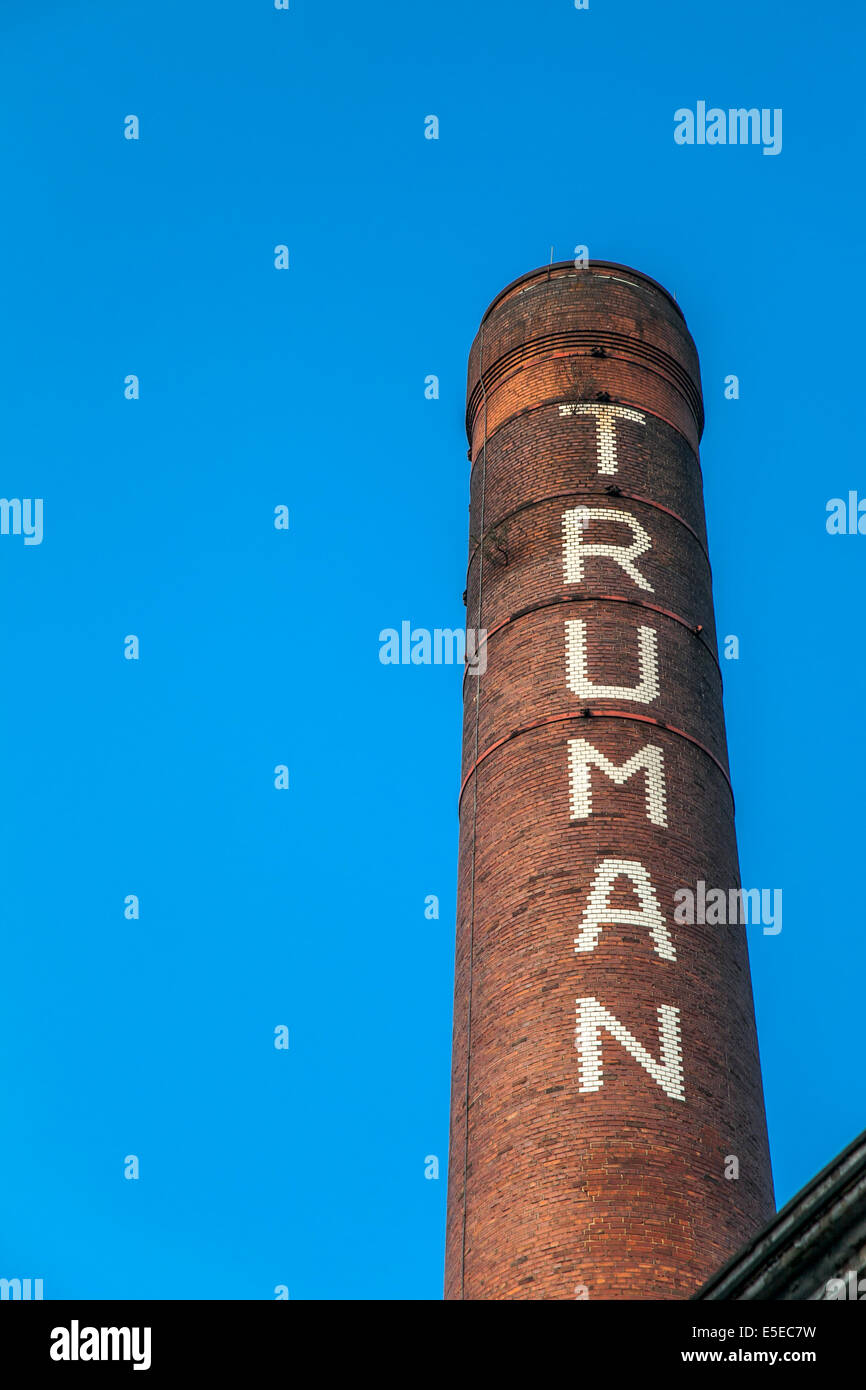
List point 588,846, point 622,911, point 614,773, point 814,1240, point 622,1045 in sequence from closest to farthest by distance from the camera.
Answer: point 814,1240 → point 622,1045 → point 622,911 → point 588,846 → point 614,773

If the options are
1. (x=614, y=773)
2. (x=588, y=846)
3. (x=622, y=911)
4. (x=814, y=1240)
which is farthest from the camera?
(x=614, y=773)

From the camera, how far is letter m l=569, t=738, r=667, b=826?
19.2 metres

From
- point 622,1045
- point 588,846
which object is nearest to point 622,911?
point 588,846

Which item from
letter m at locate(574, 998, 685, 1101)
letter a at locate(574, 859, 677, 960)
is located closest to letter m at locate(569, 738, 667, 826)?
letter a at locate(574, 859, 677, 960)

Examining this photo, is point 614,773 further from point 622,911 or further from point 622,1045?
point 622,1045

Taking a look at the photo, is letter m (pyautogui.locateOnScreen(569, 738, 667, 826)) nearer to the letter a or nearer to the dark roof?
the letter a

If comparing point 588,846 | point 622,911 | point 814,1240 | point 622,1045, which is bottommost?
point 814,1240

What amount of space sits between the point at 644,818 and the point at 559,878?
1212 millimetres

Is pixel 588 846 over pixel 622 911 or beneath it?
over

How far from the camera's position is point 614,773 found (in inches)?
764

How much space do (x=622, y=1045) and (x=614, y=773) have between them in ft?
11.0
